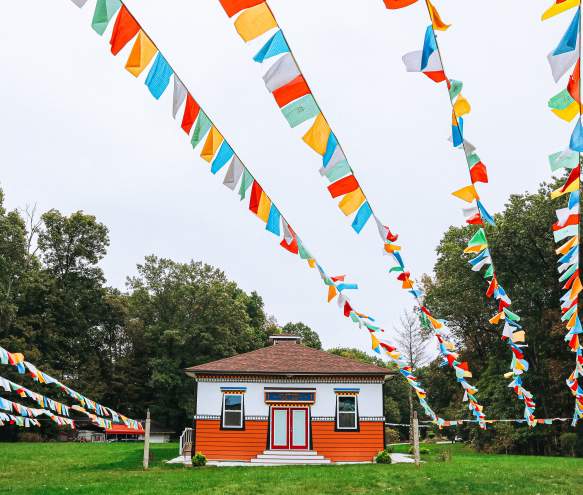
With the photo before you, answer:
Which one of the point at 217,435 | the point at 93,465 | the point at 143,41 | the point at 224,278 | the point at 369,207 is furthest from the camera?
the point at 224,278

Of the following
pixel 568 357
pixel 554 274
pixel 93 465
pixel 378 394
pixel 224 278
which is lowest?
pixel 93 465

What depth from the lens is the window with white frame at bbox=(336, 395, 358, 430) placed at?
1988 centimetres

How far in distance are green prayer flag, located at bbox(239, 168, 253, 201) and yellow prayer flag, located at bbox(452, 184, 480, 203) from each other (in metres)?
1.92

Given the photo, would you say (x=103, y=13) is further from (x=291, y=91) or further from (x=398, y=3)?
(x=398, y=3)

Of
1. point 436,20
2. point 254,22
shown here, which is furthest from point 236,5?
point 436,20

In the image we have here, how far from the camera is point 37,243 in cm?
4134

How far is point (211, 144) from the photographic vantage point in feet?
15.9

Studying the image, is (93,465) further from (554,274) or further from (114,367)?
(114,367)

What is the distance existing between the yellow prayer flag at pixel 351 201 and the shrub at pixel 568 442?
24.4 m

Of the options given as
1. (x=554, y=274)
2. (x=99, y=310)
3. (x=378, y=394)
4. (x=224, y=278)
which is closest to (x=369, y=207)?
(x=378, y=394)

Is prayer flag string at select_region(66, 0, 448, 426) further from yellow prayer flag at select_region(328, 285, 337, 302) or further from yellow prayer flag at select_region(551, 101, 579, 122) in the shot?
yellow prayer flag at select_region(551, 101, 579, 122)

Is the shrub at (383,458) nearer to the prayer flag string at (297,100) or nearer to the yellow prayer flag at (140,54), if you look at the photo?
the prayer flag string at (297,100)

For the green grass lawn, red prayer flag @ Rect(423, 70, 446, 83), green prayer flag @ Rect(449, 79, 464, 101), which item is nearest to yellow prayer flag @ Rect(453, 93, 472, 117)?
green prayer flag @ Rect(449, 79, 464, 101)

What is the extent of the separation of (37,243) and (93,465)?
2742 cm
